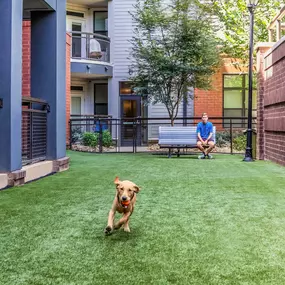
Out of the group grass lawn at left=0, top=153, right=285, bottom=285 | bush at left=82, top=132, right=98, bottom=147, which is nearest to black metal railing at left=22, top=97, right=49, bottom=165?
grass lawn at left=0, top=153, right=285, bottom=285

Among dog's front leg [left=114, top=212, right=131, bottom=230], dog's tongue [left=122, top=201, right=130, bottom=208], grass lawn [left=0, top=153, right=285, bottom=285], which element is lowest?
grass lawn [left=0, top=153, right=285, bottom=285]

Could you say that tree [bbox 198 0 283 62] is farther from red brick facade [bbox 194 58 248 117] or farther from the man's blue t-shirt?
the man's blue t-shirt

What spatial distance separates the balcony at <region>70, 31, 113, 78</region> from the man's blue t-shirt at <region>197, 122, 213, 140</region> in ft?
25.0

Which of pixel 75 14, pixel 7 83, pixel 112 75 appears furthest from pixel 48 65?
pixel 75 14

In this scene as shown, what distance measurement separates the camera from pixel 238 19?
17.0 meters

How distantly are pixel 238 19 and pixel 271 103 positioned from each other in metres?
7.63

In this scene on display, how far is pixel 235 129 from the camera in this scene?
624 inches

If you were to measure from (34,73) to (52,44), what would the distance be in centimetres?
66

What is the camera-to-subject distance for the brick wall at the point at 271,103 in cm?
944

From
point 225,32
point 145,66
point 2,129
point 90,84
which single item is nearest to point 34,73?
point 2,129

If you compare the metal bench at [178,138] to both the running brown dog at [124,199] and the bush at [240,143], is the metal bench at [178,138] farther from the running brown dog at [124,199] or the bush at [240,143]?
the running brown dog at [124,199]

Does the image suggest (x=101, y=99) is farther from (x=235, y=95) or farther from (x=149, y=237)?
(x=149, y=237)

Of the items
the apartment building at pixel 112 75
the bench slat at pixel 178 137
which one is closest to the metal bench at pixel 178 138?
the bench slat at pixel 178 137

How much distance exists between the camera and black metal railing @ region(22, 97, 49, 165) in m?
7.30
